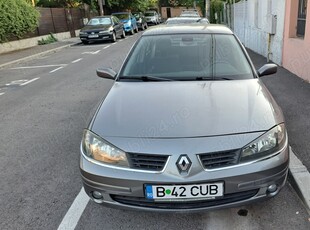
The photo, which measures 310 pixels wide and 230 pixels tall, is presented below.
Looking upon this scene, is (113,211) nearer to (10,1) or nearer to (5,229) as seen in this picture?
(5,229)

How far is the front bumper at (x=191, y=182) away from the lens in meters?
2.39

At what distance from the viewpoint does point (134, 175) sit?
2439 millimetres

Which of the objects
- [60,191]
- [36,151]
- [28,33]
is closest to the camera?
[60,191]

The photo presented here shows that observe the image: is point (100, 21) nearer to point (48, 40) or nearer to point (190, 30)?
point (48, 40)

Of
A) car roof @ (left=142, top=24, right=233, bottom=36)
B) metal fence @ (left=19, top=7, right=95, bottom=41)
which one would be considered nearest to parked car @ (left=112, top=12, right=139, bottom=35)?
metal fence @ (left=19, top=7, right=95, bottom=41)

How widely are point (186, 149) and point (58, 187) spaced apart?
1766 mm

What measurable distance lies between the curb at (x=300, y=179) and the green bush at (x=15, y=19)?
51.1 ft

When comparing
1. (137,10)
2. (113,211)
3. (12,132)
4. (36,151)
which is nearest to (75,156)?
(36,151)

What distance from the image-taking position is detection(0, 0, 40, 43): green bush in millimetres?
15680

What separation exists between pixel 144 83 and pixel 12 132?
3024mm

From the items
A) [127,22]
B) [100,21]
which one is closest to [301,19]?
[100,21]

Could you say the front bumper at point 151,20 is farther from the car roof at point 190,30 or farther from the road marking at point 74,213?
the road marking at point 74,213

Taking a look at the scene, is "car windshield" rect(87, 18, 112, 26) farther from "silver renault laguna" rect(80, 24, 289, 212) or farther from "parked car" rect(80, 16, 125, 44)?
"silver renault laguna" rect(80, 24, 289, 212)

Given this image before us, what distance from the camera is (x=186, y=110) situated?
2824 millimetres
